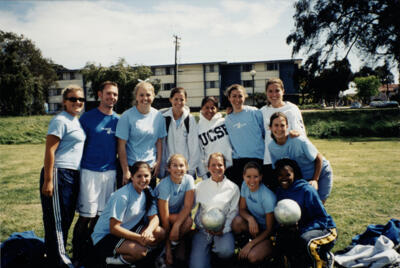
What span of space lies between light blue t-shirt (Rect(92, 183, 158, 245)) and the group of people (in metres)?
0.01

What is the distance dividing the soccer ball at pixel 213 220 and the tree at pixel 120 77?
38339mm

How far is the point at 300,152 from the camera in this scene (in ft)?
12.8

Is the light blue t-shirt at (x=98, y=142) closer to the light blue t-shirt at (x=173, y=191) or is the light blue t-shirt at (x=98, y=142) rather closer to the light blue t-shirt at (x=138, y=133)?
the light blue t-shirt at (x=138, y=133)

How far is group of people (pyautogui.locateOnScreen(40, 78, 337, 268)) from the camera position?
356 centimetres

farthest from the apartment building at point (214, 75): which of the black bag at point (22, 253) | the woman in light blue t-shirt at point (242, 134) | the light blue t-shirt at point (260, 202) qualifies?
the black bag at point (22, 253)

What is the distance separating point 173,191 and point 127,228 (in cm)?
74

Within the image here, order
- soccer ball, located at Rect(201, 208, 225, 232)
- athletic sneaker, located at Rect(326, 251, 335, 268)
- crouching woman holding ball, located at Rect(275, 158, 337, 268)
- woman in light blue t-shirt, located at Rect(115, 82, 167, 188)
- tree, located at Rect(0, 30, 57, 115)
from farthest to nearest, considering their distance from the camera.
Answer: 1. tree, located at Rect(0, 30, 57, 115)
2. woman in light blue t-shirt, located at Rect(115, 82, 167, 188)
3. soccer ball, located at Rect(201, 208, 225, 232)
4. athletic sneaker, located at Rect(326, 251, 335, 268)
5. crouching woman holding ball, located at Rect(275, 158, 337, 268)

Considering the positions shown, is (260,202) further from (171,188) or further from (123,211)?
(123,211)

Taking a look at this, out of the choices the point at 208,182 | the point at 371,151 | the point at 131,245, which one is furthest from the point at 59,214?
the point at 371,151

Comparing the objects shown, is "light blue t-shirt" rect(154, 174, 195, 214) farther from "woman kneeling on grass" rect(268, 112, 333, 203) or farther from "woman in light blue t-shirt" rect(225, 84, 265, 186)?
"woman kneeling on grass" rect(268, 112, 333, 203)

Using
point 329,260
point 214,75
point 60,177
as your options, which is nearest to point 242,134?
point 329,260

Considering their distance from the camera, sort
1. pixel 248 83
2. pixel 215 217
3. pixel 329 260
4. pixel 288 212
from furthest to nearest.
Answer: pixel 248 83 → pixel 215 217 → pixel 329 260 → pixel 288 212

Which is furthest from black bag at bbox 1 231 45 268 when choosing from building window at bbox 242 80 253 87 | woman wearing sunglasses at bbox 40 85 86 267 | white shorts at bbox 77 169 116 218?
building window at bbox 242 80 253 87

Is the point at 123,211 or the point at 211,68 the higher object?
the point at 211,68
